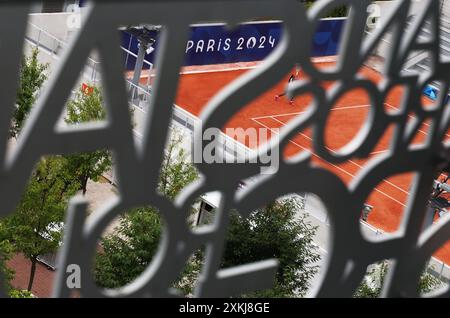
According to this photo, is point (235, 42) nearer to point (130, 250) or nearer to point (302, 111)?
point (302, 111)

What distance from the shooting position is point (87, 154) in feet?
107

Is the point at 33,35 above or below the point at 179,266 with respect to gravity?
below

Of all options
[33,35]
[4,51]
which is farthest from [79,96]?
[4,51]

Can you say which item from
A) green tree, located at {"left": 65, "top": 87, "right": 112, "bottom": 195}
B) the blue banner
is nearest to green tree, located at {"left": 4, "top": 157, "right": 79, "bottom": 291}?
green tree, located at {"left": 65, "top": 87, "right": 112, "bottom": 195}

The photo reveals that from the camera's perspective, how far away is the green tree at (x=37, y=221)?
2923 cm

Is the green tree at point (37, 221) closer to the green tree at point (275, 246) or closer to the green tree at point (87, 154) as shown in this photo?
the green tree at point (87, 154)

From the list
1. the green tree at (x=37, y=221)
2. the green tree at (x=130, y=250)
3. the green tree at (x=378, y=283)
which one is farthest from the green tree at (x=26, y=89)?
the green tree at (x=378, y=283)

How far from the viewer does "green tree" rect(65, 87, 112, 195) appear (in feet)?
107

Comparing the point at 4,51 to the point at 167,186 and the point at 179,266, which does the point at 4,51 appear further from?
the point at 167,186

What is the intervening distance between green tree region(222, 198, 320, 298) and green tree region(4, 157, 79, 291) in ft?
16.3

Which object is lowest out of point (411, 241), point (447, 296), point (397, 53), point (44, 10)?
point (44, 10)

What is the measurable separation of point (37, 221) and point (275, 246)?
256 inches

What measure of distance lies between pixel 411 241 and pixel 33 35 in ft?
107

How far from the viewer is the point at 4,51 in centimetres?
798
